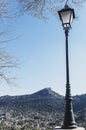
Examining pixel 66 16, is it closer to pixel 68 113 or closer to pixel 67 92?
pixel 67 92

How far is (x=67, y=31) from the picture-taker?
10391mm

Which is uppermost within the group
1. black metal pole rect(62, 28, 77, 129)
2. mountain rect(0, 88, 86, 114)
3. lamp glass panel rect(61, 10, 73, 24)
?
mountain rect(0, 88, 86, 114)

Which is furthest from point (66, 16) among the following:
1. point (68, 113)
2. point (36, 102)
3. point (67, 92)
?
point (36, 102)

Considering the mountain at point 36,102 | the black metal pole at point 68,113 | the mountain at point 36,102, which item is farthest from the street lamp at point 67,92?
the mountain at point 36,102

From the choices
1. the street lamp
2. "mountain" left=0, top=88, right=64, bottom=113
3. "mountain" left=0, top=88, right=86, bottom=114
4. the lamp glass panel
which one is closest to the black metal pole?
the street lamp

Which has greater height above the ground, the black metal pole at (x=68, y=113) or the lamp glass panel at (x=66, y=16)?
→ the lamp glass panel at (x=66, y=16)

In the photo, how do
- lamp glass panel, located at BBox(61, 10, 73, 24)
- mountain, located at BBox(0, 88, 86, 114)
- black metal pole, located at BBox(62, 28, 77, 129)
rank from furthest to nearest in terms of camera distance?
mountain, located at BBox(0, 88, 86, 114) → lamp glass panel, located at BBox(61, 10, 73, 24) → black metal pole, located at BBox(62, 28, 77, 129)

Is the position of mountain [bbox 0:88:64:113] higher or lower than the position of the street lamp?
higher

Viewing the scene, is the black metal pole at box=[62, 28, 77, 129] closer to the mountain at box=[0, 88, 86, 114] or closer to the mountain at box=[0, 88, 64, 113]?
the mountain at box=[0, 88, 86, 114]

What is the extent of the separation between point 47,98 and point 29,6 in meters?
109

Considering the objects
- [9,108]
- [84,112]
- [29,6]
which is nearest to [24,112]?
[9,108]

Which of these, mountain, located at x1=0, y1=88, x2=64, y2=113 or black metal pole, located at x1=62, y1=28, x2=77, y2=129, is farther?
mountain, located at x1=0, y1=88, x2=64, y2=113

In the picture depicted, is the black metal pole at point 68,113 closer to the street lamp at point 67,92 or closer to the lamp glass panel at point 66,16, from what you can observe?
the street lamp at point 67,92

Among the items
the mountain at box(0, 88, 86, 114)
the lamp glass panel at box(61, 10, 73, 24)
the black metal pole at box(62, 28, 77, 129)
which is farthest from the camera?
the mountain at box(0, 88, 86, 114)
